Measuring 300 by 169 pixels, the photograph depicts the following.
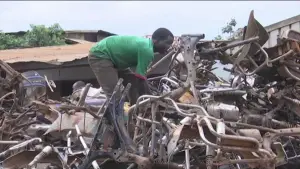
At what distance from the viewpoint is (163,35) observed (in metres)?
4.30

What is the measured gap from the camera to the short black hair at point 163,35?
4.29 metres

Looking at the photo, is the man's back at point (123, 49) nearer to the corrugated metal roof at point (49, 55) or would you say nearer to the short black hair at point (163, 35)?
the short black hair at point (163, 35)

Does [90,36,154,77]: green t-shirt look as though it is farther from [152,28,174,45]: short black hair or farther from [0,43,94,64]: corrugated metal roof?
[0,43,94,64]: corrugated metal roof

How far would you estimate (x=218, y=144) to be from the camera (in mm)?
3066

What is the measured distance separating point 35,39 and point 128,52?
10.8 meters

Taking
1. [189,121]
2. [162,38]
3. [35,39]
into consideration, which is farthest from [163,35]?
[35,39]

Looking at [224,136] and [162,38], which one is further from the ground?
[162,38]

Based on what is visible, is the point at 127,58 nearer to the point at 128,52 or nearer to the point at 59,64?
the point at 128,52

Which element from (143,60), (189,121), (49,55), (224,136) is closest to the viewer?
(224,136)

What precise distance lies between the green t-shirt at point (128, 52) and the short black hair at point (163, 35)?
9cm

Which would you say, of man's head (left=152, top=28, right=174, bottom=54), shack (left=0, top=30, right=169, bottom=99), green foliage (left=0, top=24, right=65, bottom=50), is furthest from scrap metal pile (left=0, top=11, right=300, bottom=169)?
green foliage (left=0, top=24, right=65, bottom=50)

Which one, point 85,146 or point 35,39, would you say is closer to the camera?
point 85,146

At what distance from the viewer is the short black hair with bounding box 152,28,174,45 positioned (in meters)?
4.29

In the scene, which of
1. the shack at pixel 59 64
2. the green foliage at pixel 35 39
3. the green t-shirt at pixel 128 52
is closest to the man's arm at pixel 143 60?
the green t-shirt at pixel 128 52
